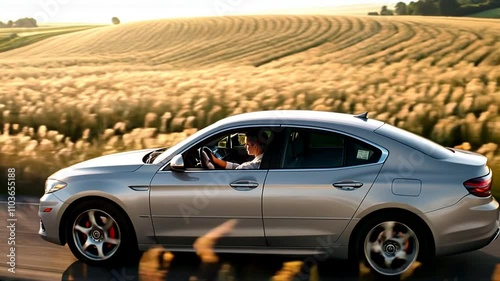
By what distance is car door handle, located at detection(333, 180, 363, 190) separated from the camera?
21.7ft

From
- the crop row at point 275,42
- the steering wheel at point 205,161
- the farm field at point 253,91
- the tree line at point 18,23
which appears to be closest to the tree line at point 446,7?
the crop row at point 275,42

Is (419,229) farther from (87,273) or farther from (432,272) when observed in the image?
(87,273)

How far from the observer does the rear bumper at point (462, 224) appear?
6.50 metres

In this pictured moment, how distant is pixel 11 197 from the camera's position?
431 inches

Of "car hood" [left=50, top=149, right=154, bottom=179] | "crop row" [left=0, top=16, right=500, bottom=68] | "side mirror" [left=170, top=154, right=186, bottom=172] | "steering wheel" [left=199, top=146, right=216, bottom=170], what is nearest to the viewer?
"side mirror" [left=170, top=154, right=186, bottom=172]

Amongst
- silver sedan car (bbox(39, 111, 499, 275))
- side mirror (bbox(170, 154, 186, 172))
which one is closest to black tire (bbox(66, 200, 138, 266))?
silver sedan car (bbox(39, 111, 499, 275))

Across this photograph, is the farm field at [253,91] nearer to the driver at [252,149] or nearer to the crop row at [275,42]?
the crop row at [275,42]

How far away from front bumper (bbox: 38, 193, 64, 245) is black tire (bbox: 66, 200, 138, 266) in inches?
4.0

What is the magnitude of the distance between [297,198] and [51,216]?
2.16 meters

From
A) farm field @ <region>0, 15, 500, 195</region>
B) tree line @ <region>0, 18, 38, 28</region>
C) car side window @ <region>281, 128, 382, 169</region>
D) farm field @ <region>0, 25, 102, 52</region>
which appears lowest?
farm field @ <region>0, 25, 102, 52</region>

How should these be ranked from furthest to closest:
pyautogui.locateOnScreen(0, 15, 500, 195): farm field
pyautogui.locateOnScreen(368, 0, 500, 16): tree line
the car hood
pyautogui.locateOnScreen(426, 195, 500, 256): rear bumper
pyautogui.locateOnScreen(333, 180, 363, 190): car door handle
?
pyautogui.locateOnScreen(368, 0, 500, 16): tree line < pyautogui.locateOnScreen(0, 15, 500, 195): farm field < the car hood < pyautogui.locateOnScreen(333, 180, 363, 190): car door handle < pyautogui.locateOnScreen(426, 195, 500, 256): rear bumper

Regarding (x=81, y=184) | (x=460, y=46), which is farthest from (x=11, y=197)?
(x=460, y=46)

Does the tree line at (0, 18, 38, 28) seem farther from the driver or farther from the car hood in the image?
the driver

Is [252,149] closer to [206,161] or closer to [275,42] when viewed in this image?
[206,161]
